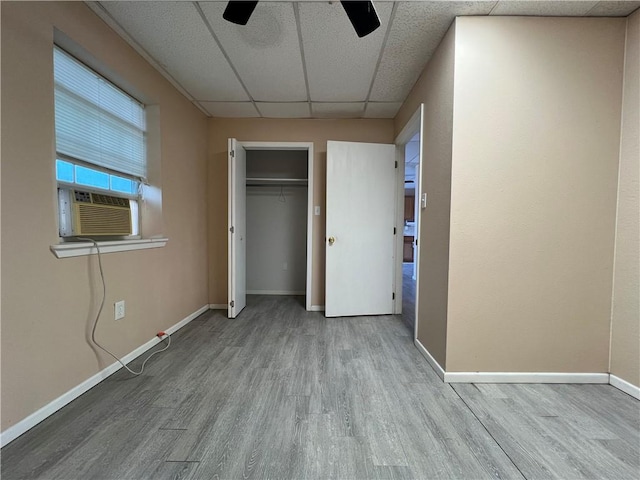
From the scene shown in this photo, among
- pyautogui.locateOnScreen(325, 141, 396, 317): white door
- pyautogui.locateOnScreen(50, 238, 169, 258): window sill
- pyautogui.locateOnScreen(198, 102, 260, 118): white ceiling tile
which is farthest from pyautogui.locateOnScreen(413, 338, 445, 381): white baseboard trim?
pyautogui.locateOnScreen(198, 102, 260, 118): white ceiling tile

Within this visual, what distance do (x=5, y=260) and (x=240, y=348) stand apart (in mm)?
1538

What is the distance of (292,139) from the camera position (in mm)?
3363

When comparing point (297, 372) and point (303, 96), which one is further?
point (303, 96)

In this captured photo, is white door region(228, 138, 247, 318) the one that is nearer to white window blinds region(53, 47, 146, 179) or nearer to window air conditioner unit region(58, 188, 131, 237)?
white window blinds region(53, 47, 146, 179)

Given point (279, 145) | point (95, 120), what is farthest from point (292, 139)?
point (95, 120)

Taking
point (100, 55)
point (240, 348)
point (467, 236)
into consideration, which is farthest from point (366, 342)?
point (100, 55)

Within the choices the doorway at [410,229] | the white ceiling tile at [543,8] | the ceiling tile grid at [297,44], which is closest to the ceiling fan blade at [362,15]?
the ceiling tile grid at [297,44]

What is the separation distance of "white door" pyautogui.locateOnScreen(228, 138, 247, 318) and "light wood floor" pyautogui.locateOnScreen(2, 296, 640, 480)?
984mm

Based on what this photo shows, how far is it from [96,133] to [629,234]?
3.53 metres

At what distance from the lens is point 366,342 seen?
96.5 inches

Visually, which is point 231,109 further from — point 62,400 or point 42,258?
point 62,400

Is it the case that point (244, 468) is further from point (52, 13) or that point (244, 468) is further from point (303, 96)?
point (303, 96)

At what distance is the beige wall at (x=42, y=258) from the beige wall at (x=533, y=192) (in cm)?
230

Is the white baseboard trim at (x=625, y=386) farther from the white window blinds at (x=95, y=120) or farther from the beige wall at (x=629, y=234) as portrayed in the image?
the white window blinds at (x=95, y=120)
